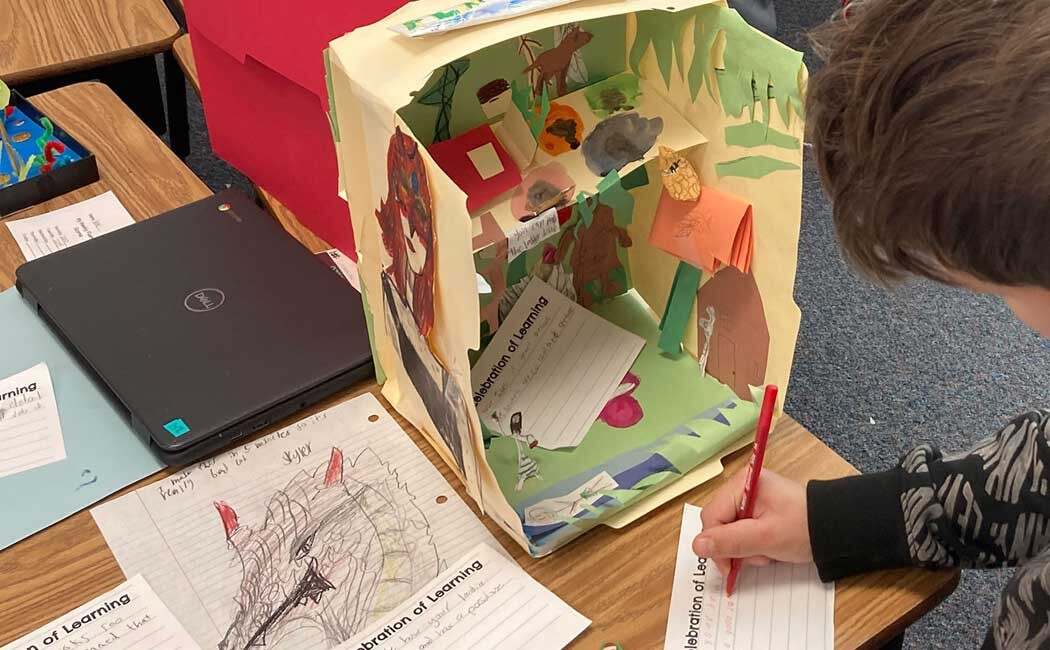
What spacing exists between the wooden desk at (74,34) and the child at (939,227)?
1045 mm

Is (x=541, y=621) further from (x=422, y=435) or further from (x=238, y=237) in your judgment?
(x=238, y=237)

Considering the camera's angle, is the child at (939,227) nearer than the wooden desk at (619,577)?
Yes

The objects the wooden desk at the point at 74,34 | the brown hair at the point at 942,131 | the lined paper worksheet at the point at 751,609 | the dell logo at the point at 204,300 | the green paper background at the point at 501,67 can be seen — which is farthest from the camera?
the wooden desk at the point at 74,34

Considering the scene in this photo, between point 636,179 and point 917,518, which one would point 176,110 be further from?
point 917,518

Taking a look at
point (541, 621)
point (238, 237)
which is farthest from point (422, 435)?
point (238, 237)

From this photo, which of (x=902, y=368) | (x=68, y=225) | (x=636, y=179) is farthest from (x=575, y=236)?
(x=902, y=368)

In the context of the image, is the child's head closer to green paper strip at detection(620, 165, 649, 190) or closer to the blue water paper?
green paper strip at detection(620, 165, 649, 190)

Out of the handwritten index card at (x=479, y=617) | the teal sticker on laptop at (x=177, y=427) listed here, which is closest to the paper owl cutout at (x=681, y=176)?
the handwritten index card at (x=479, y=617)

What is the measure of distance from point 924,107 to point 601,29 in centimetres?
34

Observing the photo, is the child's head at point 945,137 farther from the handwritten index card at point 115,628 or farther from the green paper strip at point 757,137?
the handwritten index card at point 115,628

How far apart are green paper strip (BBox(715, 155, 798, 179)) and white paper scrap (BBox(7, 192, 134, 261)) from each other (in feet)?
2.06

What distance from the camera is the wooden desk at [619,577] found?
693 millimetres

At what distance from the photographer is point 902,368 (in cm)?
186

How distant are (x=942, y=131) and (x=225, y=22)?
0.70 m
